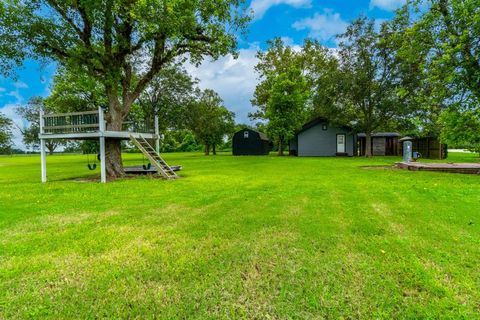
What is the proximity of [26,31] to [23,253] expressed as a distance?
389 inches

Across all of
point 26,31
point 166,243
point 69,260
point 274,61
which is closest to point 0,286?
point 69,260

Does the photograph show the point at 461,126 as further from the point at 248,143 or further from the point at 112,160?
the point at 248,143

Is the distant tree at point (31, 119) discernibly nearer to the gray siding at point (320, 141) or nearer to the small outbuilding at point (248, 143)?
the small outbuilding at point (248, 143)

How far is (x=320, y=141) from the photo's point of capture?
28109 mm

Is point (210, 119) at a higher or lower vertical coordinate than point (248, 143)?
higher

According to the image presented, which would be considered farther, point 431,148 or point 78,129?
point 431,148

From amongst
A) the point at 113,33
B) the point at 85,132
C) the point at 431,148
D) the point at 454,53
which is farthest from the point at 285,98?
the point at 85,132

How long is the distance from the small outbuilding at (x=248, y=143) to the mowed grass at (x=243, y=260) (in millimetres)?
26770

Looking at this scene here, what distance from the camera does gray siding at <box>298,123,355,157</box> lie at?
2755cm

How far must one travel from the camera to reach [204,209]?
518 centimetres

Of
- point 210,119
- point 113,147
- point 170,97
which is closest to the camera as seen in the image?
point 113,147

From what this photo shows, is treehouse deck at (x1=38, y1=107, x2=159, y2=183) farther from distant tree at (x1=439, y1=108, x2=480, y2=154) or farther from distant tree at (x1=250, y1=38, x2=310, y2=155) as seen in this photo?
distant tree at (x1=250, y1=38, x2=310, y2=155)

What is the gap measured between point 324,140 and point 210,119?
13187 millimetres

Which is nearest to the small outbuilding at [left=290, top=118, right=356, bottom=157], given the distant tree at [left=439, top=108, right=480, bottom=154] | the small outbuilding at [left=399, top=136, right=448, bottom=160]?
the small outbuilding at [left=399, top=136, right=448, bottom=160]
